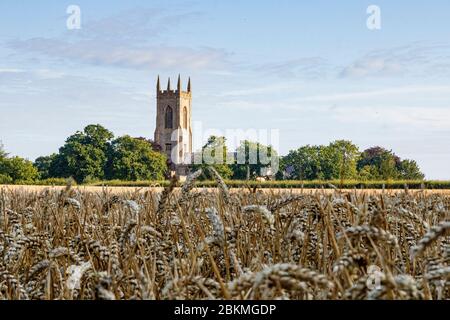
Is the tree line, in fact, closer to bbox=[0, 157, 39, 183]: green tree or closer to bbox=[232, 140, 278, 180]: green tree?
bbox=[232, 140, 278, 180]: green tree

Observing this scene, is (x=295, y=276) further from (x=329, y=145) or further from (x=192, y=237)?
(x=329, y=145)

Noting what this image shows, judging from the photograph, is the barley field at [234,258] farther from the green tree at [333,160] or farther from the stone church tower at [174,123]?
the stone church tower at [174,123]

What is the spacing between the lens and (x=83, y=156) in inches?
3851

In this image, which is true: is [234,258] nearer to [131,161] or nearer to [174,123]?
[131,161]

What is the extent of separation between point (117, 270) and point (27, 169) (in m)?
72.6

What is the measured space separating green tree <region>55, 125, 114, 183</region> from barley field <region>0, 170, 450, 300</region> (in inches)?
3609

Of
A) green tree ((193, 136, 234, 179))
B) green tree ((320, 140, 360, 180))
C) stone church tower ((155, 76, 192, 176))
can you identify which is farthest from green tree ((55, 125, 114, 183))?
stone church tower ((155, 76, 192, 176))

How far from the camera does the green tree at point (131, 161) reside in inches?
3939

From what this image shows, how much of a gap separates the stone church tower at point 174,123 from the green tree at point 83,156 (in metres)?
57.7

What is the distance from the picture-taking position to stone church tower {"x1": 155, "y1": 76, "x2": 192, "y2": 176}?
161125 millimetres

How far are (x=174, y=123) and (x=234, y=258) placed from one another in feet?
539

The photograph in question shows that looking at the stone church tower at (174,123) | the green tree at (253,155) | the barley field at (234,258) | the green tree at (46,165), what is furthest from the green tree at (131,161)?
the barley field at (234,258)
